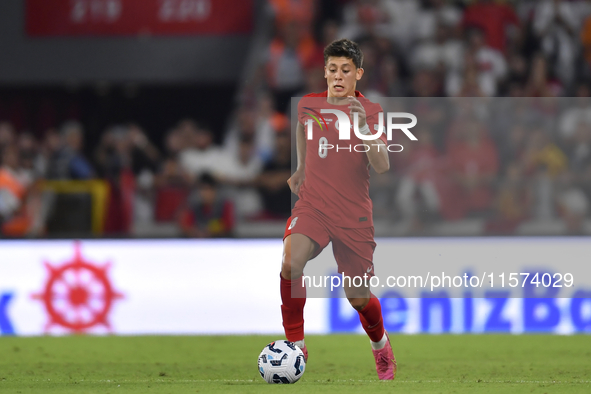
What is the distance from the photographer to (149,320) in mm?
8234

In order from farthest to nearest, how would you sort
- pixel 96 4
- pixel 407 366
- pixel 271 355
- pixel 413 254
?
pixel 96 4, pixel 413 254, pixel 407 366, pixel 271 355

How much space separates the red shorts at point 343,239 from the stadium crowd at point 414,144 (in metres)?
3.22

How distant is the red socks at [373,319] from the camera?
16.5ft

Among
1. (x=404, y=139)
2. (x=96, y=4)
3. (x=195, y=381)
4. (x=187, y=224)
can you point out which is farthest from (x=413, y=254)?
(x=96, y=4)

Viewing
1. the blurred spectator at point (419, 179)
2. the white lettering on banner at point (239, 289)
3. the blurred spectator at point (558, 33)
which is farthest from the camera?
the blurred spectator at point (558, 33)

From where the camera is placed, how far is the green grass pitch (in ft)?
16.5

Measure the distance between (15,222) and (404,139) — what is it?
3663 mm

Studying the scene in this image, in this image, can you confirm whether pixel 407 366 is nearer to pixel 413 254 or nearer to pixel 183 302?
pixel 413 254

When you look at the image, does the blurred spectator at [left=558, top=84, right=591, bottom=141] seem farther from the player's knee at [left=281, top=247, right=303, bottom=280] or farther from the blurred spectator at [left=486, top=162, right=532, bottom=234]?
the player's knee at [left=281, top=247, right=303, bottom=280]

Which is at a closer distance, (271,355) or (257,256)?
(271,355)

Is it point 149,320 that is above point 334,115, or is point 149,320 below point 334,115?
below

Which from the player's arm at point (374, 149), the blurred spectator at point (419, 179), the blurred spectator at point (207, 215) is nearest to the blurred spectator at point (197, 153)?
the blurred spectator at point (207, 215)

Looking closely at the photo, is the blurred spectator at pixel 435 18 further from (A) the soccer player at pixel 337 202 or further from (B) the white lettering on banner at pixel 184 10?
(A) the soccer player at pixel 337 202

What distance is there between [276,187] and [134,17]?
4226 millimetres
